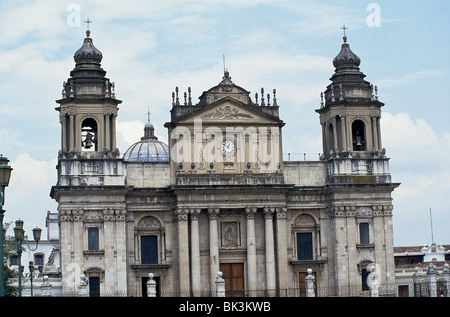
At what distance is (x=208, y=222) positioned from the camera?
170 ft

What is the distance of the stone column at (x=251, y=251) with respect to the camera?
5116 cm

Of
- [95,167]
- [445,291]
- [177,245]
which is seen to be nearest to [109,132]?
[95,167]

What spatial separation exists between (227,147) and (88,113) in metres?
8.16

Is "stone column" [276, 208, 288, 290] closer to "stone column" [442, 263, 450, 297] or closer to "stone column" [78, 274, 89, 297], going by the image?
"stone column" [442, 263, 450, 297]

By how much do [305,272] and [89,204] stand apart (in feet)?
42.9

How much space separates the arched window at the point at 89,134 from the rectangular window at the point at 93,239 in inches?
188

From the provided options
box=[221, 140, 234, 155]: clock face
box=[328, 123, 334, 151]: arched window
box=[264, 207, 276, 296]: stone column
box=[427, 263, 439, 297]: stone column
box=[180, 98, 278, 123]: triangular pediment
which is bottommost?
box=[427, 263, 439, 297]: stone column

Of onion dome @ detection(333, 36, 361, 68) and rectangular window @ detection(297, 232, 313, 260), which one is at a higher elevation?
onion dome @ detection(333, 36, 361, 68)

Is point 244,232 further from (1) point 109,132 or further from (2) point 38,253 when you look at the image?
(2) point 38,253

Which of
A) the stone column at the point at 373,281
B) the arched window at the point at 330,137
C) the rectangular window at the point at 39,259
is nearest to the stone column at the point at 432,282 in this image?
the stone column at the point at 373,281

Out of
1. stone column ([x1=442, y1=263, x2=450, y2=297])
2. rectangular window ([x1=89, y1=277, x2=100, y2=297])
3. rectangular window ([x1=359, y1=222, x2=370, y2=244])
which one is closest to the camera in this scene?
stone column ([x1=442, y1=263, x2=450, y2=297])

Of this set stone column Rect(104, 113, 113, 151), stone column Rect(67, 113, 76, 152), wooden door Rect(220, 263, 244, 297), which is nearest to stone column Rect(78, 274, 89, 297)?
stone column Rect(67, 113, 76, 152)

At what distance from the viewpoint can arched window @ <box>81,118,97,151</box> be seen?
5188 cm

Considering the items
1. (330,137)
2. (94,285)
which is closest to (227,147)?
(330,137)
